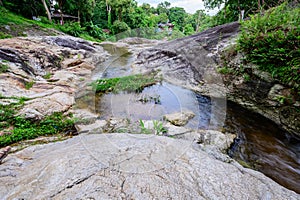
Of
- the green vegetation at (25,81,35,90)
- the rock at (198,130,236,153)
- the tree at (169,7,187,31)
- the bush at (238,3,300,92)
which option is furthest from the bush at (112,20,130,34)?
the tree at (169,7,187,31)

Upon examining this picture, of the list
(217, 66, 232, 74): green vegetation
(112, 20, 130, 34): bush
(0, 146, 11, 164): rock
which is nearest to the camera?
(0, 146, 11, 164): rock

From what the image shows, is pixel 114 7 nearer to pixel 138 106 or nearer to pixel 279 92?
pixel 138 106

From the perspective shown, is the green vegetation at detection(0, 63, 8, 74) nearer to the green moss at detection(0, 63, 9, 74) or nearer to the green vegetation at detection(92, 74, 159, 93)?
the green moss at detection(0, 63, 9, 74)

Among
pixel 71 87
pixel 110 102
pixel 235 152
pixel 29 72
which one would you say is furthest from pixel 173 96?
pixel 29 72

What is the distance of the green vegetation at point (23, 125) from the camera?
2793 mm

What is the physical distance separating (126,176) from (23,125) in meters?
2.86

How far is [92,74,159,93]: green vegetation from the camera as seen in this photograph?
6008 mm

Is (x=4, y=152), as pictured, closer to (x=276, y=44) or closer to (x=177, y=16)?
(x=276, y=44)

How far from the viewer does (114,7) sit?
23016 millimetres

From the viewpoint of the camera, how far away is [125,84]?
6277 mm

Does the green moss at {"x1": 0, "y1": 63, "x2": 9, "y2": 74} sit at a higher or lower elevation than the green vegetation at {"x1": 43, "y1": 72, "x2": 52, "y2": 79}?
higher

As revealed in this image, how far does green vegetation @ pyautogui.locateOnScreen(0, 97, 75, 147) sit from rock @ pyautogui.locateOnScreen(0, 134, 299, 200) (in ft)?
2.38

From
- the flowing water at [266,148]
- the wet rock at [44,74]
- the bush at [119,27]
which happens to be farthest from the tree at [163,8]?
the flowing water at [266,148]

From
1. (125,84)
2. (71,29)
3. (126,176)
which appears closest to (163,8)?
(71,29)
